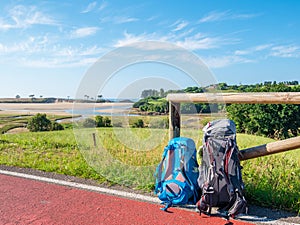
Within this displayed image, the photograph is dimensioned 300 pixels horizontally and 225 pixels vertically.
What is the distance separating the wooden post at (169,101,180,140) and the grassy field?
0.33 meters

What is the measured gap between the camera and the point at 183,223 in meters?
2.80

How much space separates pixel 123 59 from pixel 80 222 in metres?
2.32

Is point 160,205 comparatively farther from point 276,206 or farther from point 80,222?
point 276,206

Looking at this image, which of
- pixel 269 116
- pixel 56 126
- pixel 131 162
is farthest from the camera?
pixel 56 126

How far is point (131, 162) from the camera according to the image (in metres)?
4.70

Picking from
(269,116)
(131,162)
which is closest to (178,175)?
(131,162)

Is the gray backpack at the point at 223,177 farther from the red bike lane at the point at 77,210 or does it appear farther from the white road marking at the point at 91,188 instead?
the white road marking at the point at 91,188

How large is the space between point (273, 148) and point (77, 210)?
2.20 metres

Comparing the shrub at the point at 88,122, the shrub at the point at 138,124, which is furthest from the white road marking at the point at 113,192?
the shrub at the point at 138,124

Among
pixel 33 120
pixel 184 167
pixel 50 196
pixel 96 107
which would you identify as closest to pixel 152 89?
pixel 96 107

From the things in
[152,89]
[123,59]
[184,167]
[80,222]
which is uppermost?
[123,59]

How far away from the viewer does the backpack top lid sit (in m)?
3.01

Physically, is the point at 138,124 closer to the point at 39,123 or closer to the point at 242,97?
the point at 242,97

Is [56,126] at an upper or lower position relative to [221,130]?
lower
